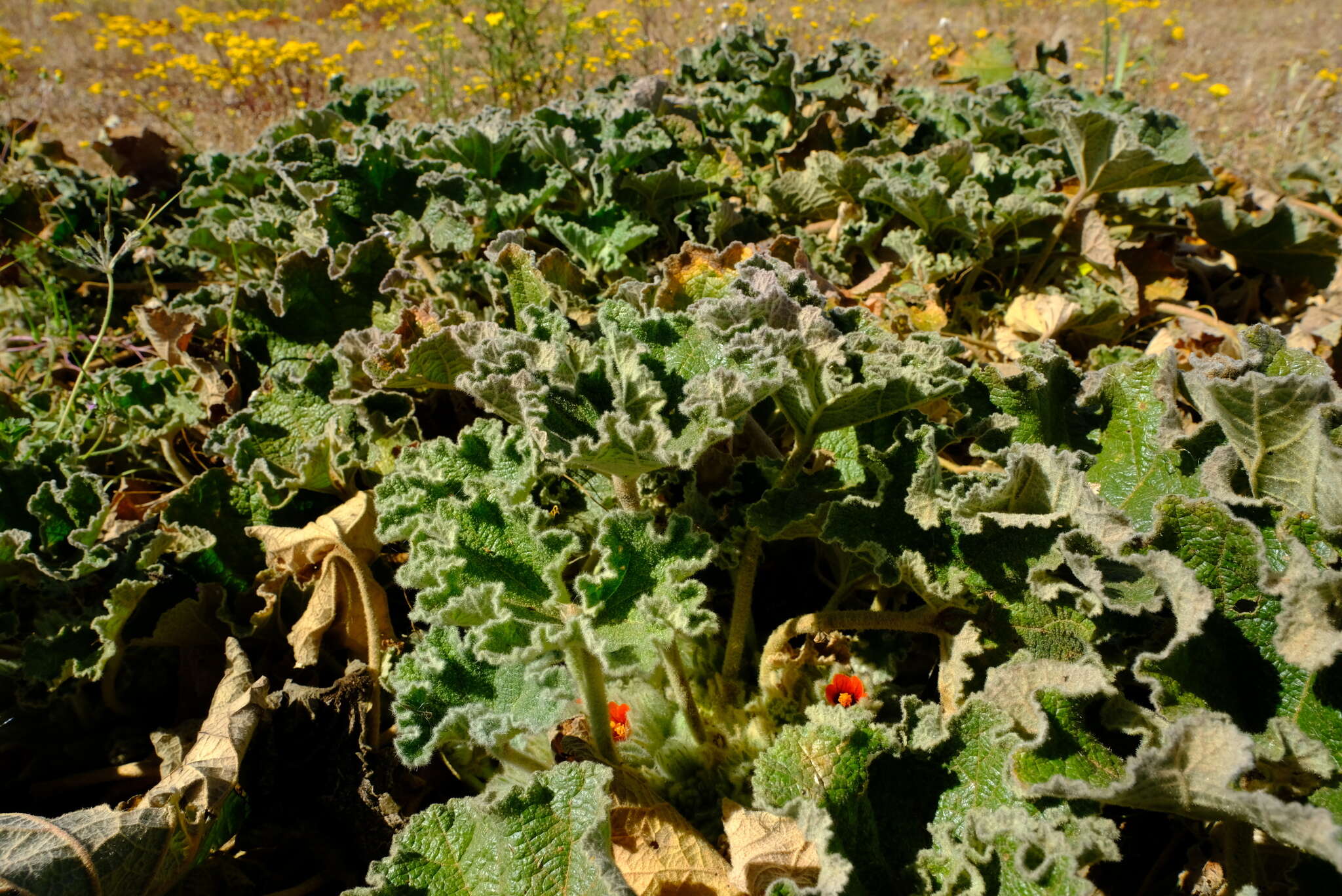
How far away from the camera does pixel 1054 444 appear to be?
2051 millimetres

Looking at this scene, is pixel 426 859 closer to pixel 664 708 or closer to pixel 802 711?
pixel 664 708

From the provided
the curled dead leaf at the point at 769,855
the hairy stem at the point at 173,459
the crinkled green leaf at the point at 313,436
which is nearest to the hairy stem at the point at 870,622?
the curled dead leaf at the point at 769,855

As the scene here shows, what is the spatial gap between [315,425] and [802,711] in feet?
5.35

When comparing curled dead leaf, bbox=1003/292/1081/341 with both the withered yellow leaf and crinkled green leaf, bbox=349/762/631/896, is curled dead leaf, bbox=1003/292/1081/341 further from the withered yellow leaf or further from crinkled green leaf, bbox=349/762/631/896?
crinkled green leaf, bbox=349/762/631/896

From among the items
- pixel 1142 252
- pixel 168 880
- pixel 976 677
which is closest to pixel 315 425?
pixel 168 880

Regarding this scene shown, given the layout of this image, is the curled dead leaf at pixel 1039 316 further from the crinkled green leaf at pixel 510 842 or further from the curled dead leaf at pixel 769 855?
the crinkled green leaf at pixel 510 842

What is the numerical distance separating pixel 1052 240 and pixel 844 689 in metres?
2.04

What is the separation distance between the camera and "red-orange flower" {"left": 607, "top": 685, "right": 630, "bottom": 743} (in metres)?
1.90

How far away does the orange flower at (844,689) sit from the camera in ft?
6.25

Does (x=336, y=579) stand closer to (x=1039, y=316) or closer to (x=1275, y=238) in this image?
(x=1039, y=316)

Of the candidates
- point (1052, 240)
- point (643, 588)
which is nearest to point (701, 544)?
point (643, 588)

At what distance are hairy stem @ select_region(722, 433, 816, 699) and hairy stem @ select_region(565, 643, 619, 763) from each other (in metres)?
0.34

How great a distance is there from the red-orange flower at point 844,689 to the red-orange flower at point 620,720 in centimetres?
44

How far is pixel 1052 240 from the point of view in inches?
124
